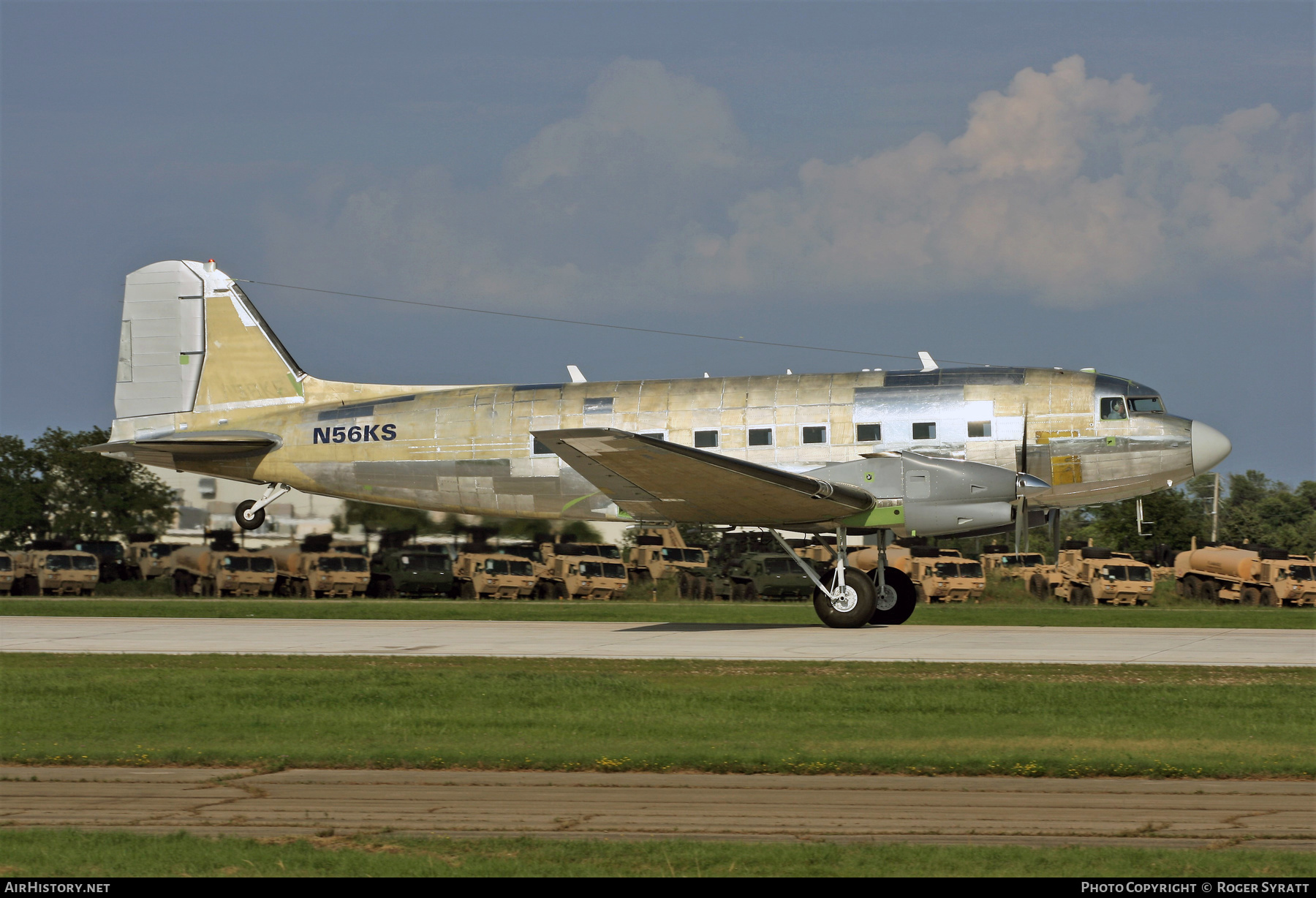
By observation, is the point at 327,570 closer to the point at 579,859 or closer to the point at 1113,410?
the point at 1113,410

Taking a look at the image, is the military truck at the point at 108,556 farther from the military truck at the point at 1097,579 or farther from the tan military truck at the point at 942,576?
the military truck at the point at 1097,579

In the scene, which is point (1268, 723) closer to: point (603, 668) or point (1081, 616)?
point (603, 668)

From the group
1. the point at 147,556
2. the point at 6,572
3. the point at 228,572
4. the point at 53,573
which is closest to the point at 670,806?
the point at 228,572

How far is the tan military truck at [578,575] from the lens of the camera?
137 ft

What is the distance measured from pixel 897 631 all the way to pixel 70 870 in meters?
18.4

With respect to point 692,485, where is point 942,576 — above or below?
below

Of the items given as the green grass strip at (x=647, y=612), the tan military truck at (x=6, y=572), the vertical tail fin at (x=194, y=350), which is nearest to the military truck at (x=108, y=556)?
the tan military truck at (x=6, y=572)

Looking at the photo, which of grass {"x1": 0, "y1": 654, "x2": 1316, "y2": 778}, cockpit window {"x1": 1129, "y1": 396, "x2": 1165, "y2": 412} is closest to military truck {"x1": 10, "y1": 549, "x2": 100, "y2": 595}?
grass {"x1": 0, "y1": 654, "x2": 1316, "y2": 778}

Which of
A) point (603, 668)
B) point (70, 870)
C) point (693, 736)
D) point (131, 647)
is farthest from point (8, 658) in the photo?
point (70, 870)

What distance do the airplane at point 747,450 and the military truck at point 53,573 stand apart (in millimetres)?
16044

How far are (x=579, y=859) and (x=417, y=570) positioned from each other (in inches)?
1382

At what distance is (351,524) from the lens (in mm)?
37844

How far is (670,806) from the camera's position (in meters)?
9.20

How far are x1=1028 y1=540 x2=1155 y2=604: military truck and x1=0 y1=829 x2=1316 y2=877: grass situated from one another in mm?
32493
